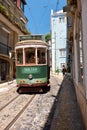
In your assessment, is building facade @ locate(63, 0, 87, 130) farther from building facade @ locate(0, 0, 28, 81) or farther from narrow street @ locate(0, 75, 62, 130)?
building facade @ locate(0, 0, 28, 81)

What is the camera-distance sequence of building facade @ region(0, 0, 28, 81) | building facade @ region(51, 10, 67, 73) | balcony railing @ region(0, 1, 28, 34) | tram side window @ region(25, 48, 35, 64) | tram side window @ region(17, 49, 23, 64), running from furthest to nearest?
building facade @ region(51, 10, 67, 73) → building facade @ region(0, 0, 28, 81) → balcony railing @ region(0, 1, 28, 34) → tram side window @ region(17, 49, 23, 64) → tram side window @ region(25, 48, 35, 64)

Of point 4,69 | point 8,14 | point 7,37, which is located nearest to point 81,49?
point 8,14

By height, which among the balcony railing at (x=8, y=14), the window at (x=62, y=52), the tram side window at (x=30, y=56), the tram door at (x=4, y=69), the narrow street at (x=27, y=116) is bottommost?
the narrow street at (x=27, y=116)

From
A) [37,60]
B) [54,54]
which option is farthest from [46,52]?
[54,54]

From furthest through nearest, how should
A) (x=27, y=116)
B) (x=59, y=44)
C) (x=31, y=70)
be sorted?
(x=59, y=44) → (x=31, y=70) → (x=27, y=116)

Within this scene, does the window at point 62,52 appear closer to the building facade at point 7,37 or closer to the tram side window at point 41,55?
the building facade at point 7,37

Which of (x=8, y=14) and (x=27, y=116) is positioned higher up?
(x=8, y=14)

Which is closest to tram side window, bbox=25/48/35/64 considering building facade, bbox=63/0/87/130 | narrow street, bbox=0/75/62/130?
narrow street, bbox=0/75/62/130

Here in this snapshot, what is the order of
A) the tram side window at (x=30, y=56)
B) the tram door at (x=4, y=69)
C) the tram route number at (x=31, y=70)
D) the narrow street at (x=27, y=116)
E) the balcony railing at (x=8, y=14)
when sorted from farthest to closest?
the tram door at (x=4, y=69) < the balcony railing at (x=8, y=14) < the tram side window at (x=30, y=56) < the tram route number at (x=31, y=70) < the narrow street at (x=27, y=116)

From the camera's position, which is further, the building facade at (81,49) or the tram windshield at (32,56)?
the tram windshield at (32,56)

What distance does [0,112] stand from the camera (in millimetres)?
9789

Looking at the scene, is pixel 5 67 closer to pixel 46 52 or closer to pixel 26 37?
pixel 26 37

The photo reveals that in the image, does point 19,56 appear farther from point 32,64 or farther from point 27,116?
point 27,116

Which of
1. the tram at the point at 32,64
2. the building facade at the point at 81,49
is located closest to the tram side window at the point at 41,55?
the tram at the point at 32,64
